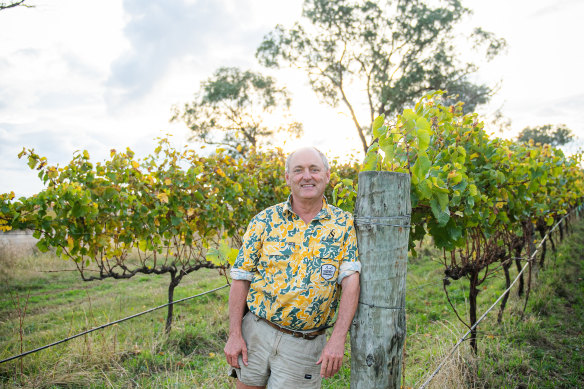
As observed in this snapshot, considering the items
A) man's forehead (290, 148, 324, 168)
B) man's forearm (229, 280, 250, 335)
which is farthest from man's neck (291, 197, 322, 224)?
man's forearm (229, 280, 250, 335)

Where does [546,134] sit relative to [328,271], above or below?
above

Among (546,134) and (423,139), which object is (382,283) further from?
(546,134)

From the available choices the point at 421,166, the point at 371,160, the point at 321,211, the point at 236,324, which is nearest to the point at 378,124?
the point at 371,160

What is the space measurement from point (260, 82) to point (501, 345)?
23.2 m

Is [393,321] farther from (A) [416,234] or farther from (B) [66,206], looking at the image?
(B) [66,206]

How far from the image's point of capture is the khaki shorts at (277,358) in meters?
2.01

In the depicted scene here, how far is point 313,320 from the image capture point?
1.97 meters

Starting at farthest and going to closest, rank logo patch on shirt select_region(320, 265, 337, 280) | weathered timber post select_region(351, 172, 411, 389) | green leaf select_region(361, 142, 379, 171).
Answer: green leaf select_region(361, 142, 379, 171), logo patch on shirt select_region(320, 265, 337, 280), weathered timber post select_region(351, 172, 411, 389)

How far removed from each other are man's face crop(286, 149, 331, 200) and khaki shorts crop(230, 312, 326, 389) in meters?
0.73

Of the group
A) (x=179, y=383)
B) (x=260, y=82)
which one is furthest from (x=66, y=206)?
(x=260, y=82)

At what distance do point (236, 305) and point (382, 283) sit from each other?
78 cm

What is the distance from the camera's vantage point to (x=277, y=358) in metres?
2.02

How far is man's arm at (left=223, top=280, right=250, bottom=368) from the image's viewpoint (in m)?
2.02

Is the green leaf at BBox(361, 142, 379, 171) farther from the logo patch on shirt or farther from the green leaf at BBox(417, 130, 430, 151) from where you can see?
the logo patch on shirt
